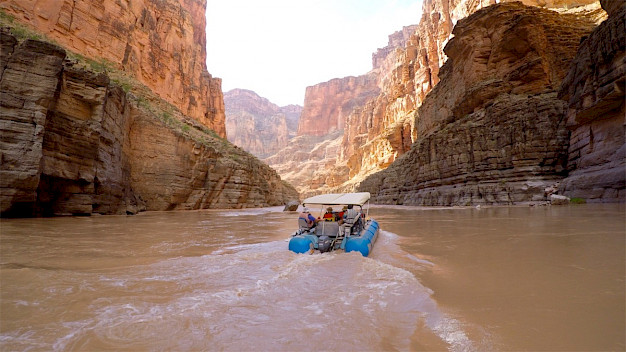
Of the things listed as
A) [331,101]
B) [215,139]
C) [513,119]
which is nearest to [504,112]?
[513,119]

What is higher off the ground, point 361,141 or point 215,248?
point 361,141

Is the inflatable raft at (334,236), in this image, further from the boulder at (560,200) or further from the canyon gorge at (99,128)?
the boulder at (560,200)

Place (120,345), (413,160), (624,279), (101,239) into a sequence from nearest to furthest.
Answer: (120,345) < (624,279) < (101,239) < (413,160)

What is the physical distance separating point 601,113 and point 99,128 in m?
24.9

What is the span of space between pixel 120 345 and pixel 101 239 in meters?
6.38

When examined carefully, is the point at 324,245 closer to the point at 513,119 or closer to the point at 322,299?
the point at 322,299

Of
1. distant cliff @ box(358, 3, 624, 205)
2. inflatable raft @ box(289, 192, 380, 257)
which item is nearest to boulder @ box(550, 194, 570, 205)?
distant cliff @ box(358, 3, 624, 205)

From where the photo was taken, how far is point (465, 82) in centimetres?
2720

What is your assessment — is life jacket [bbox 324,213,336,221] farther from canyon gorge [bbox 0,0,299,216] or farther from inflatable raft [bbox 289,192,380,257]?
canyon gorge [bbox 0,0,299,216]

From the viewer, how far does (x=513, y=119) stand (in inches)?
770

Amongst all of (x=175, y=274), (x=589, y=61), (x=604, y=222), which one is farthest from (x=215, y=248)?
(x=589, y=61)

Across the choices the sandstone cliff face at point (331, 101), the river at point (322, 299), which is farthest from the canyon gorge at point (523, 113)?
the sandstone cliff face at point (331, 101)

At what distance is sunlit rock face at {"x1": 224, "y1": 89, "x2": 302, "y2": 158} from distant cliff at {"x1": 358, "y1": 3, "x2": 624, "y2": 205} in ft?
410

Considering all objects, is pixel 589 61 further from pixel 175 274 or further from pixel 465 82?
pixel 175 274
